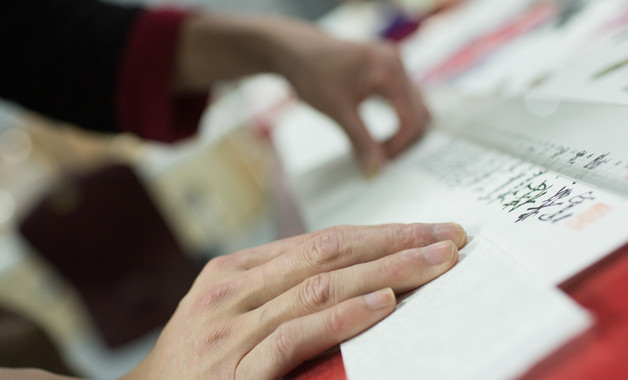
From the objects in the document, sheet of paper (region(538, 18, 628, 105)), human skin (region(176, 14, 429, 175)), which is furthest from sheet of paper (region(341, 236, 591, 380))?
human skin (region(176, 14, 429, 175))

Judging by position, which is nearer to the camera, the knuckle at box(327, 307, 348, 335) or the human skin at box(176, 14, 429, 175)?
the knuckle at box(327, 307, 348, 335)

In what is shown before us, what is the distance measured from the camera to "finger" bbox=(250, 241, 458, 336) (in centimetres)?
28

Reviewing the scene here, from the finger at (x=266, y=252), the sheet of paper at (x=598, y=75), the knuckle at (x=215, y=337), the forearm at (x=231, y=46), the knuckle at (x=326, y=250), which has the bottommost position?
the sheet of paper at (x=598, y=75)

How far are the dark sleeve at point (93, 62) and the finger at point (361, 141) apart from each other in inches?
13.6

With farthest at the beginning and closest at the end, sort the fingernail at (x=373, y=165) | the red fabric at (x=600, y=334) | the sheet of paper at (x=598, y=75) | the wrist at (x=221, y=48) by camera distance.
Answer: the wrist at (x=221, y=48)
the fingernail at (x=373, y=165)
the sheet of paper at (x=598, y=75)
the red fabric at (x=600, y=334)

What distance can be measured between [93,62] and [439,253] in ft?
2.40

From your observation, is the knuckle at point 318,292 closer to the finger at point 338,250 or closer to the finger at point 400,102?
the finger at point 338,250

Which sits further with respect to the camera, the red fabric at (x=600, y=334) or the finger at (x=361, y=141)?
the finger at (x=361, y=141)

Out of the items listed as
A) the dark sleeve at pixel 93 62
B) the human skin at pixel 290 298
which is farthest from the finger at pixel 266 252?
the dark sleeve at pixel 93 62

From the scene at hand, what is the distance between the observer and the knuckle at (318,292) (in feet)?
0.97

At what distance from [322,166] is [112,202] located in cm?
69

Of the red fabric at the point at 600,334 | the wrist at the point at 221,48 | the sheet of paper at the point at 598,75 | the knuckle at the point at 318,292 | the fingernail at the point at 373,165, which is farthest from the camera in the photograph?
the wrist at the point at 221,48

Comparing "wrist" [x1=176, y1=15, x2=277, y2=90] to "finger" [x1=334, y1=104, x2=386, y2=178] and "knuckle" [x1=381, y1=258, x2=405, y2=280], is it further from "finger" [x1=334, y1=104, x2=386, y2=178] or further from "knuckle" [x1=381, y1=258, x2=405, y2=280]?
"knuckle" [x1=381, y1=258, x2=405, y2=280]

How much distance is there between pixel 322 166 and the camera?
77cm
